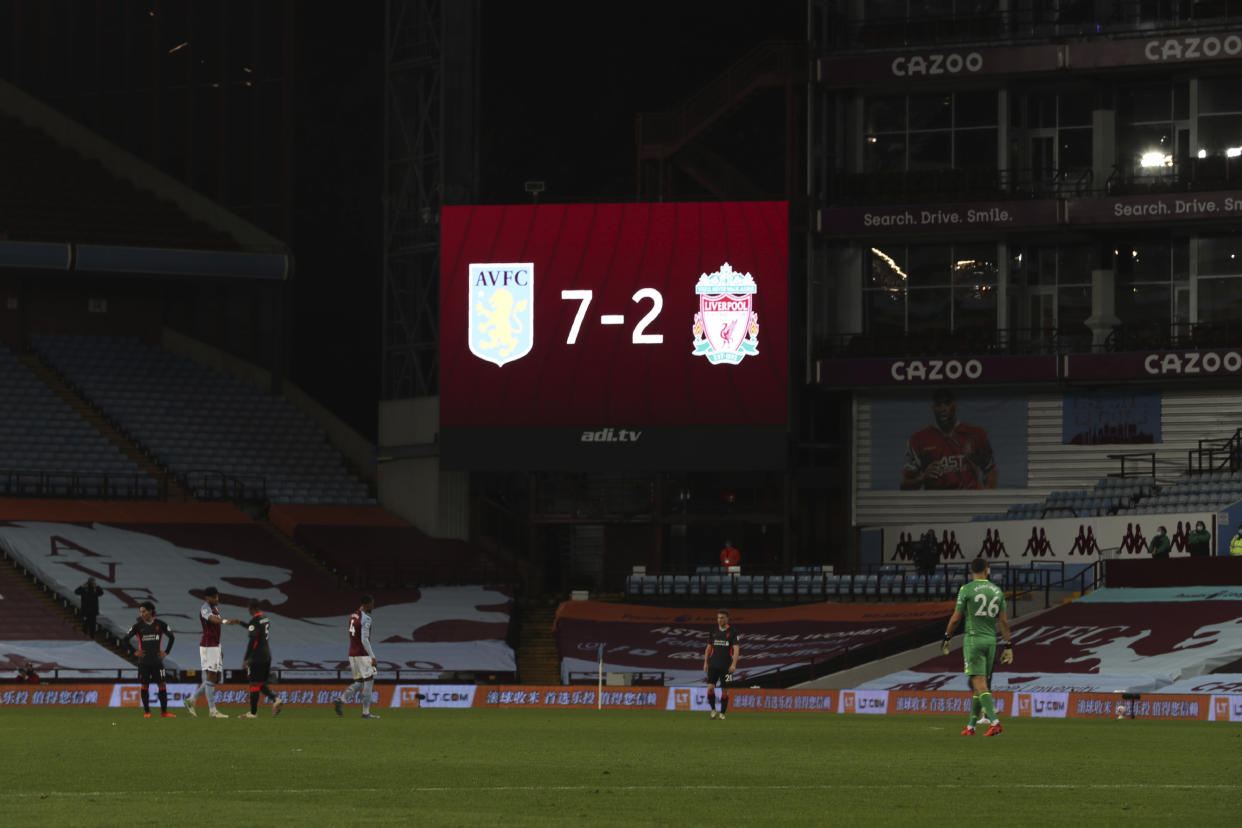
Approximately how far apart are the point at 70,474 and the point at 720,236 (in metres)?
19.0

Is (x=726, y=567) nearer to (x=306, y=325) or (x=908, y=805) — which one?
(x=306, y=325)

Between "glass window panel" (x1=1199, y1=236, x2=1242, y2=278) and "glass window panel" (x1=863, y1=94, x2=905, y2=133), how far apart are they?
9142mm

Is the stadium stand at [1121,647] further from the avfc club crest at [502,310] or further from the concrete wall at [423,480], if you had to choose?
the concrete wall at [423,480]

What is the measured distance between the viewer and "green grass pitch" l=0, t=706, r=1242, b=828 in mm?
12969

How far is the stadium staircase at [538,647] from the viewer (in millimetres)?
47125

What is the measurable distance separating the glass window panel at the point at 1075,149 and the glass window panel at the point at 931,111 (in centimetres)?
327

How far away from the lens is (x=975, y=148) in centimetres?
5541

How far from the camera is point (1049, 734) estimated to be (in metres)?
23.7

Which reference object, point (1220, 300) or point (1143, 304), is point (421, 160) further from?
point (1220, 300)

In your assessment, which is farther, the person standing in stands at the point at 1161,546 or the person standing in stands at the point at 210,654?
the person standing in stands at the point at 1161,546

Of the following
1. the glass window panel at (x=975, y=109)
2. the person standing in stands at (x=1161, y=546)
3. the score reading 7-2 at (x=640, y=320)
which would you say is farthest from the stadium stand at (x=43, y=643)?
the glass window panel at (x=975, y=109)

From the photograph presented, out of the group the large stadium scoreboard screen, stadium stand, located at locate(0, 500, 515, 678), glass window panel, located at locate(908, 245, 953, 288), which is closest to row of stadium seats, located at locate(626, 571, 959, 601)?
the large stadium scoreboard screen

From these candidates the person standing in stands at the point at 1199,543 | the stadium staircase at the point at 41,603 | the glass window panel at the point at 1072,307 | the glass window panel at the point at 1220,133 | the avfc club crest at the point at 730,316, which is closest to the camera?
the person standing in stands at the point at 1199,543

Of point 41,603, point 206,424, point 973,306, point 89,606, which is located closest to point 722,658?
point 89,606
